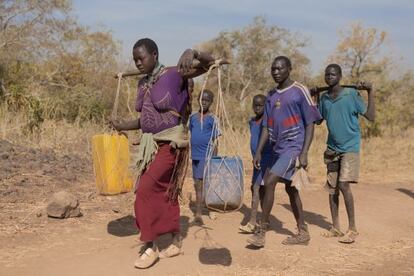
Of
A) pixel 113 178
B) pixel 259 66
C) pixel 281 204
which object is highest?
pixel 259 66

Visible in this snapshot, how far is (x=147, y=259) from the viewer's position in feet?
14.3

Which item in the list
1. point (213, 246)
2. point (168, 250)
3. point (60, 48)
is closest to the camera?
point (168, 250)

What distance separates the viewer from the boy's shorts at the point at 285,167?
4914mm

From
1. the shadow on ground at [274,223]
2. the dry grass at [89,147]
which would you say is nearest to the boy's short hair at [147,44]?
the shadow on ground at [274,223]

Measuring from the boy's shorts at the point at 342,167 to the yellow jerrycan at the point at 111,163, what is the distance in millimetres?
2070

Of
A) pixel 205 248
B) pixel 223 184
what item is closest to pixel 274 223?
pixel 205 248

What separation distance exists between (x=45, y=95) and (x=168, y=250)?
1083 centimetres

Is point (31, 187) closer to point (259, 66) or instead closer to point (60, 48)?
point (60, 48)

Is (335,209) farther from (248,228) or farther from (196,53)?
(196,53)

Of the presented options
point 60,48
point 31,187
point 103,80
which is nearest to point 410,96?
point 103,80

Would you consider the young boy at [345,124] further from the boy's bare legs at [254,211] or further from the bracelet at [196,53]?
the bracelet at [196,53]

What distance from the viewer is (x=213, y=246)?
5055 millimetres

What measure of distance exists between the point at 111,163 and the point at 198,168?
4.57 feet

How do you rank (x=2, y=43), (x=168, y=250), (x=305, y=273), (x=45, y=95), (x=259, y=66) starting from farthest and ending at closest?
(x=259, y=66) → (x=2, y=43) → (x=45, y=95) → (x=168, y=250) → (x=305, y=273)
